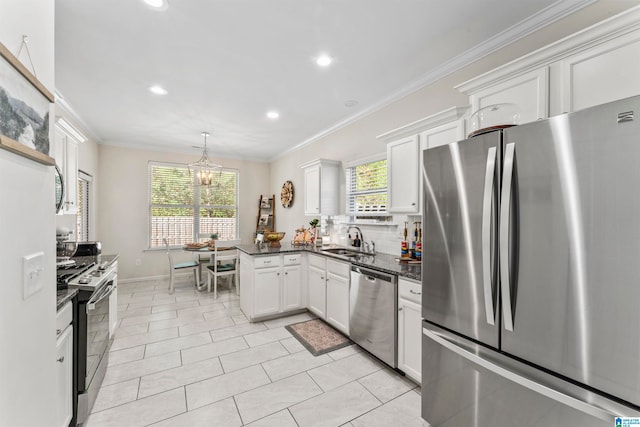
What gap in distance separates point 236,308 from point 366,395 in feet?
8.36

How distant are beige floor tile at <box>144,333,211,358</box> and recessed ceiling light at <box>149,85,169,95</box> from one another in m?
2.89

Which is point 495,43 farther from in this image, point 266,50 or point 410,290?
point 410,290

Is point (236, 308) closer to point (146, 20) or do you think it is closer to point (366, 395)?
point (366, 395)

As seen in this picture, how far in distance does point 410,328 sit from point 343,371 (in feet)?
2.53

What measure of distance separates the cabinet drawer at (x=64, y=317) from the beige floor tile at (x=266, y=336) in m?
1.72

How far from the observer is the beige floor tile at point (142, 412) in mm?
1839

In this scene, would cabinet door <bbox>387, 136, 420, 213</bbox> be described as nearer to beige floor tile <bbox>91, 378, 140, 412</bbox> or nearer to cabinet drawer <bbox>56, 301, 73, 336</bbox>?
cabinet drawer <bbox>56, 301, 73, 336</bbox>

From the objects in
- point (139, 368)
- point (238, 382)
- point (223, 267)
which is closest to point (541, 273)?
point (238, 382)

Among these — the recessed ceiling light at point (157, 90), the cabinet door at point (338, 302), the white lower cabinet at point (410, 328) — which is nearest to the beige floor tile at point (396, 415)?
the white lower cabinet at point (410, 328)

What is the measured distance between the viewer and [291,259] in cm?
376

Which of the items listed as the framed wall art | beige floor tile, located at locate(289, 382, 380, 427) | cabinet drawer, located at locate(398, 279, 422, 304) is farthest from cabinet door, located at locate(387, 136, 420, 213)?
the framed wall art

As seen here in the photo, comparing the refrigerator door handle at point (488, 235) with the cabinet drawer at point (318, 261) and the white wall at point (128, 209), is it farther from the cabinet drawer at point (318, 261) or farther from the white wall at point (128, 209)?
the white wall at point (128, 209)

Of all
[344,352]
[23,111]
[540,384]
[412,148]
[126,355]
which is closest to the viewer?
[23,111]

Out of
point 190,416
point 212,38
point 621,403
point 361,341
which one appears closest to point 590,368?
point 621,403
